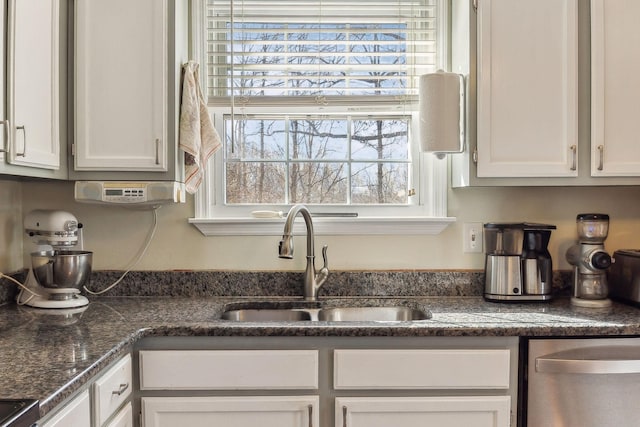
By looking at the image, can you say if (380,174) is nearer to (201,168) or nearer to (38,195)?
(201,168)

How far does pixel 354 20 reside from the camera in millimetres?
2379

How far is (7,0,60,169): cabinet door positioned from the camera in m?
1.64

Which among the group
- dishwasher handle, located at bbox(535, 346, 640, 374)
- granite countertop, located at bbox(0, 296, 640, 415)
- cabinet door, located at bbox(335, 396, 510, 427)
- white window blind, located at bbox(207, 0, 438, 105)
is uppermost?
white window blind, located at bbox(207, 0, 438, 105)

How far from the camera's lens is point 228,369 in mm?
1708

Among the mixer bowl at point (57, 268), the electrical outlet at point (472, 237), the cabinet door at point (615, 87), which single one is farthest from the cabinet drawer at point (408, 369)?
the mixer bowl at point (57, 268)

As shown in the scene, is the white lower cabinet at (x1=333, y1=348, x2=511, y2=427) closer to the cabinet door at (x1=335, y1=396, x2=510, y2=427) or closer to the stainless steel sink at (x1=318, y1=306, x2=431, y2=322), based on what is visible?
the cabinet door at (x1=335, y1=396, x2=510, y2=427)

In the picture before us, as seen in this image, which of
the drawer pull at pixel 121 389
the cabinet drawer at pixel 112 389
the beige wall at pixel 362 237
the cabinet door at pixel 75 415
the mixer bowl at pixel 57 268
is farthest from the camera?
the beige wall at pixel 362 237

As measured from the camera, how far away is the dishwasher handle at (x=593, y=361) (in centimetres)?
172

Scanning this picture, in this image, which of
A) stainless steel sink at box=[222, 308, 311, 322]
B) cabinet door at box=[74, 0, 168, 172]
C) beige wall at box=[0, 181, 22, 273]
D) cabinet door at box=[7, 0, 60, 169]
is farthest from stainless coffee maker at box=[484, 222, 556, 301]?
beige wall at box=[0, 181, 22, 273]

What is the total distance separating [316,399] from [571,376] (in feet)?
2.66

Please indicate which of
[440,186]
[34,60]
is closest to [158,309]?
[34,60]

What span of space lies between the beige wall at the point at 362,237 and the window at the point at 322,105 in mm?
122

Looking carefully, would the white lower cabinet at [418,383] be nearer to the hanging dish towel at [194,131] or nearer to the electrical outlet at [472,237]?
the electrical outlet at [472,237]

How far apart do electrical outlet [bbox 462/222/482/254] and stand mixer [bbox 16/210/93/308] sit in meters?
1.52
